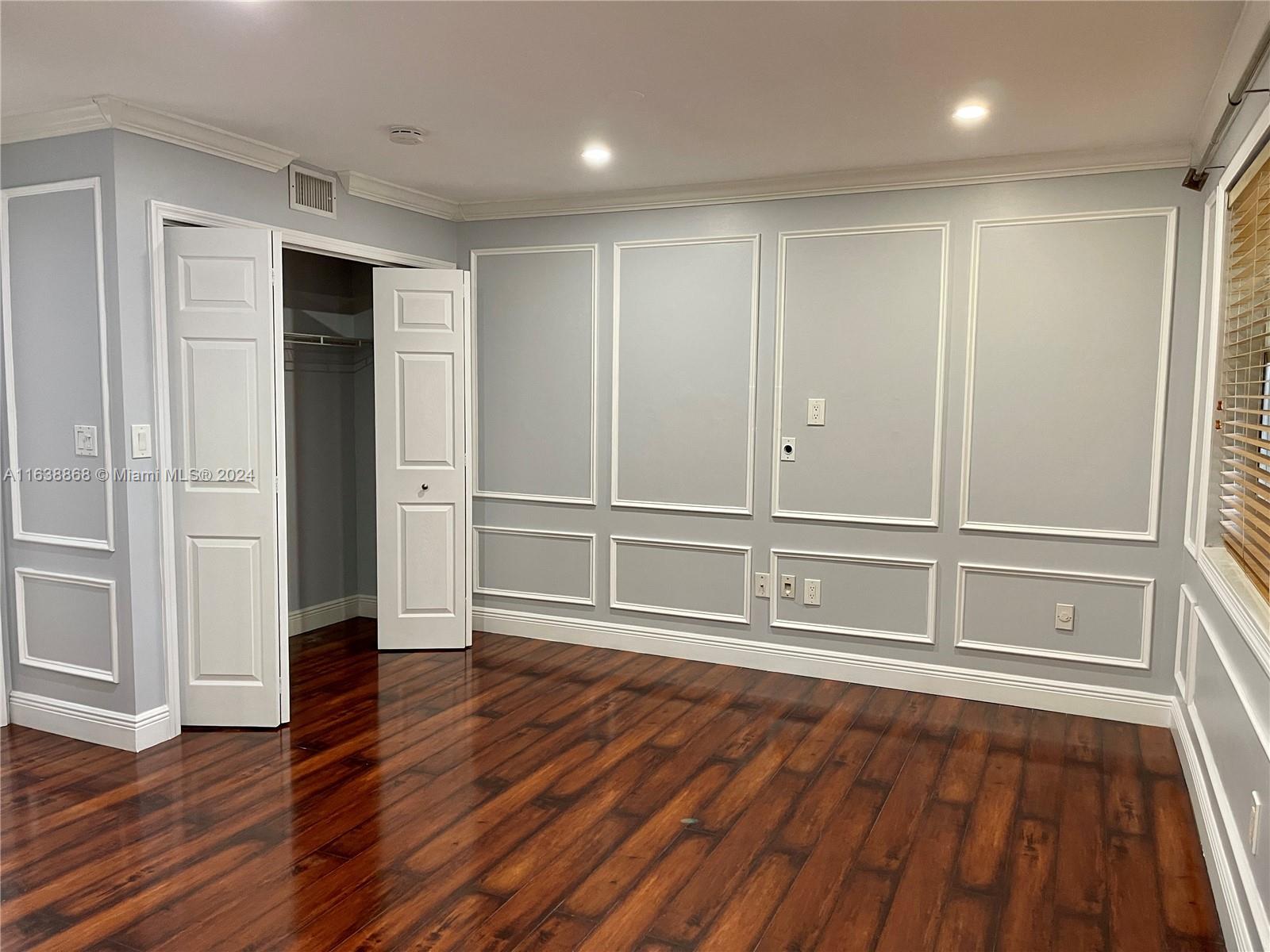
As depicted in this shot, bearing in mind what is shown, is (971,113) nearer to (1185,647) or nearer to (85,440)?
(1185,647)

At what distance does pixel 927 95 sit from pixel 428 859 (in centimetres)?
310

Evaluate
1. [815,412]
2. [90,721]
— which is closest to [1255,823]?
[815,412]

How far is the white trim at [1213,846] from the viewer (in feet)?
7.65

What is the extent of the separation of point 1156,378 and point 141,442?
169 inches

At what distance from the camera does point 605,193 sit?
493 cm

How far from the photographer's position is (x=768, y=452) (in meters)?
4.74

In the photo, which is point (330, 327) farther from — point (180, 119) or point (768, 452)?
point (768, 452)

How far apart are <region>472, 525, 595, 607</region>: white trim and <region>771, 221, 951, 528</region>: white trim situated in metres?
1.14

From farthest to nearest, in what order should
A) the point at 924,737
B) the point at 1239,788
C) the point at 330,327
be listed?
the point at 330,327
the point at 924,737
the point at 1239,788

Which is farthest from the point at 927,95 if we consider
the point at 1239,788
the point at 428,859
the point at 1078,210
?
the point at 428,859

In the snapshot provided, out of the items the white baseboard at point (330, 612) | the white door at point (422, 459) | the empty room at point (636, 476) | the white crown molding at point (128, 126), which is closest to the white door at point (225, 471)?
the empty room at point (636, 476)

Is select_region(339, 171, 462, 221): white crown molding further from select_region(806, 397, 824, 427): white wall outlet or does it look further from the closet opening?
select_region(806, 397, 824, 427): white wall outlet

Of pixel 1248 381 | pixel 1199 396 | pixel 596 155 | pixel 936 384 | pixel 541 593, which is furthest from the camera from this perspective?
pixel 541 593

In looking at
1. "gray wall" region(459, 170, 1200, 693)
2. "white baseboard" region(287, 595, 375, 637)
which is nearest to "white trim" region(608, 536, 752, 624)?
"gray wall" region(459, 170, 1200, 693)
